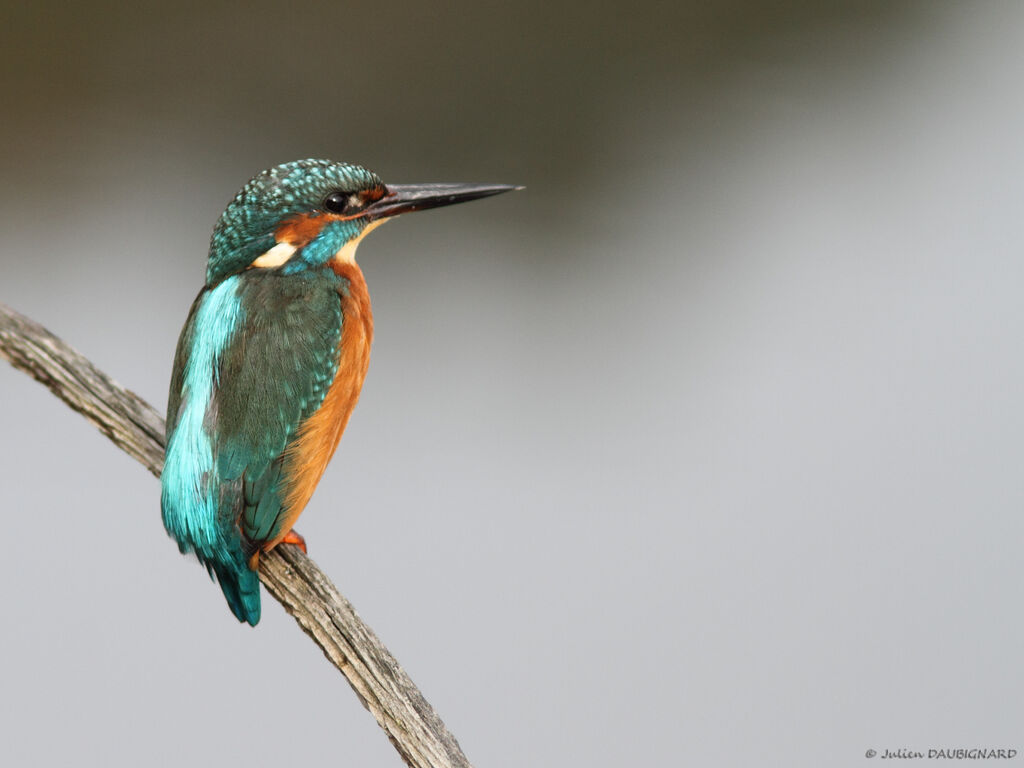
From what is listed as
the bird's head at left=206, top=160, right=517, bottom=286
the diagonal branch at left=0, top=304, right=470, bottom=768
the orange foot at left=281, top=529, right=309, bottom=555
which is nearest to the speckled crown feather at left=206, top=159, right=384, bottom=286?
the bird's head at left=206, top=160, right=517, bottom=286

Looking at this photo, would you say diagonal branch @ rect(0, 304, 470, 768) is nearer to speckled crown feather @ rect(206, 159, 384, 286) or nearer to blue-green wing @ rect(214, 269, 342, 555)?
blue-green wing @ rect(214, 269, 342, 555)

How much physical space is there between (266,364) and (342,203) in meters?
0.21

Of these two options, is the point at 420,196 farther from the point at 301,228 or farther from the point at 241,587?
the point at 241,587

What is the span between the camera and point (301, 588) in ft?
4.08

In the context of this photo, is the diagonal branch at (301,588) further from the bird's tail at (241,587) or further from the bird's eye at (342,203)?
the bird's eye at (342,203)

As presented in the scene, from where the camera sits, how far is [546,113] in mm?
2957

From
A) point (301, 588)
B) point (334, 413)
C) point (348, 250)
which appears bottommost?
point (301, 588)

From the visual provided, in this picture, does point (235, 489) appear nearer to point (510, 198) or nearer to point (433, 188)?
point (433, 188)

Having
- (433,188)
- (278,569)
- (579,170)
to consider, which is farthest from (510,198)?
(278,569)

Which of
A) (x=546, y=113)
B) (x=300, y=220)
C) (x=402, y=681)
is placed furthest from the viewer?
(x=546, y=113)

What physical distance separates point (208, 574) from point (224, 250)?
1.18 ft

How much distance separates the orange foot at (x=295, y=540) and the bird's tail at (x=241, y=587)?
73mm

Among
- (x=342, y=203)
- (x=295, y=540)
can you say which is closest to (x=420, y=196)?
(x=342, y=203)

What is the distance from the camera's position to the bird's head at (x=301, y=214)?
4.10 feet
